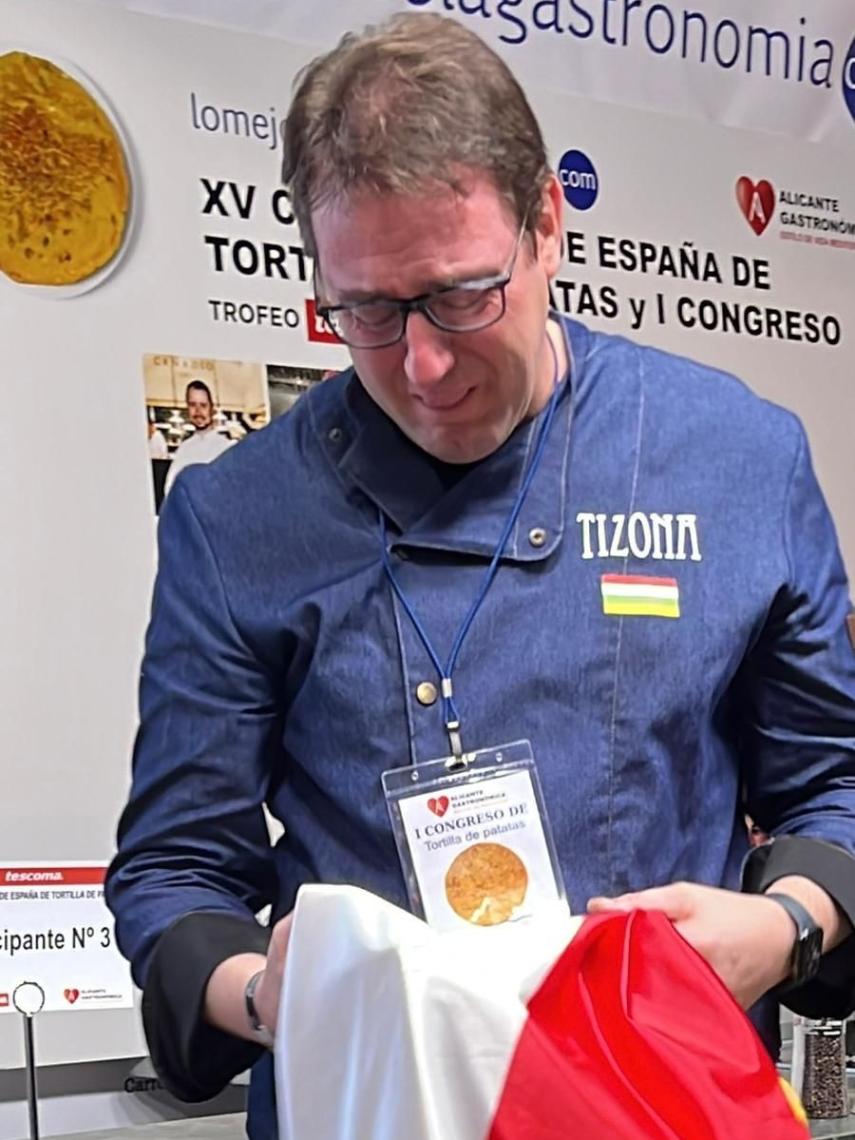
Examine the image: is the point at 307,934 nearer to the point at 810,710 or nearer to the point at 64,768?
the point at 810,710

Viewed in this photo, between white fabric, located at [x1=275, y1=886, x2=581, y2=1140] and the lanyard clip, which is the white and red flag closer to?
white fabric, located at [x1=275, y1=886, x2=581, y2=1140]

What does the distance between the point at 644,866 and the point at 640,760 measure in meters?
0.08

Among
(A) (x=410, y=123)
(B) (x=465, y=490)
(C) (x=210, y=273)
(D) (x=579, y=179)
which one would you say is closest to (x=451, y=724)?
(B) (x=465, y=490)

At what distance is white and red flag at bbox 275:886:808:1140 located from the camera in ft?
3.03

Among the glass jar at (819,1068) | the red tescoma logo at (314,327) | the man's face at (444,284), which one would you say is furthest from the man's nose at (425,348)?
the red tescoma logo at (314,327)

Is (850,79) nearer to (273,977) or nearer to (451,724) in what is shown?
(451,724)

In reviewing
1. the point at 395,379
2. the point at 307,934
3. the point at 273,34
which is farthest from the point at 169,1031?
the point at 273,34

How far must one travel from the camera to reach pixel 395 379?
46.4 inches

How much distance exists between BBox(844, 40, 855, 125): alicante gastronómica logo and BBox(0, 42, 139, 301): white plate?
4.84 feet

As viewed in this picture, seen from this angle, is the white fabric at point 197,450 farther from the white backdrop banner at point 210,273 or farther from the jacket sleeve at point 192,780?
the jacket sleeve at point 192,780

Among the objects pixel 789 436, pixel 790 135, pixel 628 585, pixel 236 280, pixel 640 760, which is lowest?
pixel 640 760

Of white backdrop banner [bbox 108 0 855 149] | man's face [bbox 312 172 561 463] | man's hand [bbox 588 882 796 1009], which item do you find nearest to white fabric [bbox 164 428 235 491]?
white backdrop banner [bbox 108 0 855 149]

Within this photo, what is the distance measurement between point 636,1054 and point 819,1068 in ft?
4.90

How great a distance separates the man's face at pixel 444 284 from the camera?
111cm
